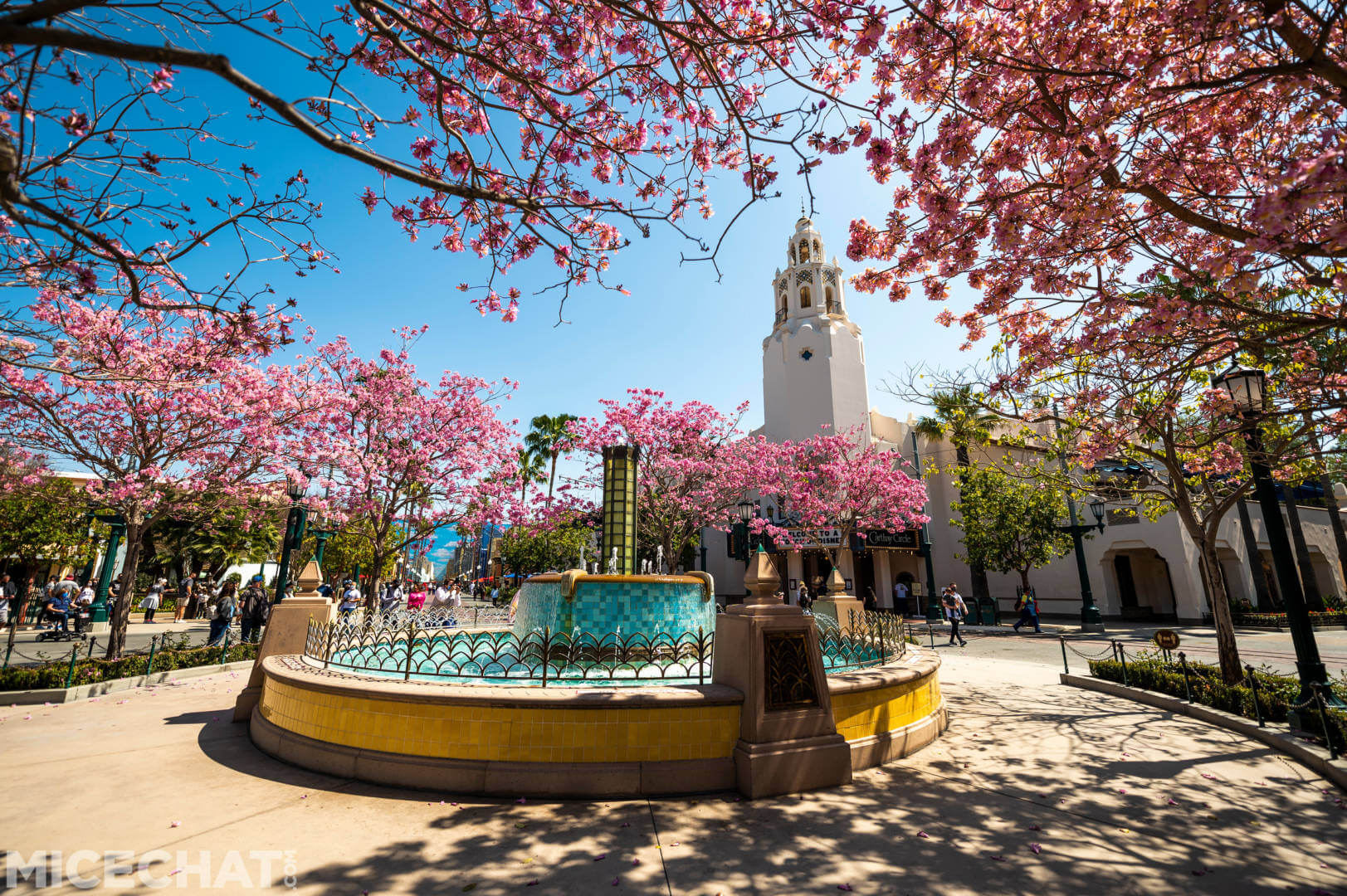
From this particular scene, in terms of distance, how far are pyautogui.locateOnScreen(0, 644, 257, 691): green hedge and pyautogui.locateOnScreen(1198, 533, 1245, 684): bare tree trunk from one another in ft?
55.7

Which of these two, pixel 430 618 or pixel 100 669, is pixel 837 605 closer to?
pixel 430 618

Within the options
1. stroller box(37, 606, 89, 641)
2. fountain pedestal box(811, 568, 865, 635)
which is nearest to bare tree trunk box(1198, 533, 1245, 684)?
fountain pedestal box(811, 568, 865, 635)

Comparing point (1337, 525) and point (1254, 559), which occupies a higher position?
point (1337, 525)

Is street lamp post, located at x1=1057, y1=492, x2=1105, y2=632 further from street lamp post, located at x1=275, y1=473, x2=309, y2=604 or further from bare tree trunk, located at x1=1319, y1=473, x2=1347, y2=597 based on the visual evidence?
street lamp post, located at x1=275, y1=473, x2=309, y2=604

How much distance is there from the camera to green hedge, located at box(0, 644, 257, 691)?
9.44 meters

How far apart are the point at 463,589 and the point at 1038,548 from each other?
59.0 meters

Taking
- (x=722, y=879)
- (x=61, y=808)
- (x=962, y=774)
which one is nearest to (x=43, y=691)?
(x=61, y=808)

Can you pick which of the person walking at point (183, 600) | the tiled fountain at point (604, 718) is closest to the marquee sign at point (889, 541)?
the tiled fountain at point (604, 718)

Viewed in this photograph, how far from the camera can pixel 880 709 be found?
633 centimetres

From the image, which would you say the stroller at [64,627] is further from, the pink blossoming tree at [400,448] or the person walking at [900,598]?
the person walking at [900,598]

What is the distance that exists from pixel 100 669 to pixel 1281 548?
19.7 m

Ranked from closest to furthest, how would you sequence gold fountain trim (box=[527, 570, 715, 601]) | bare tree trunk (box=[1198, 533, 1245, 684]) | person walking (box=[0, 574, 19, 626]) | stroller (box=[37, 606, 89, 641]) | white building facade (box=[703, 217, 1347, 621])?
gold fountain trim (box=[527, 570, 715, 601]) → bare tree trunk (box=[1198, 533, 1245, 684]) → stroller (box=[37, 606, 89, 641]) → person walking (box=[0, 574, 19, 626]) → white building facade (box=[703, 217, 1347, 621])

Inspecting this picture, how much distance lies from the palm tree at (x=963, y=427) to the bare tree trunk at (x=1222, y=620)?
412 centimetres

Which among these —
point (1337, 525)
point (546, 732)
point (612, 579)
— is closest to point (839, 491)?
point (612, 579)
